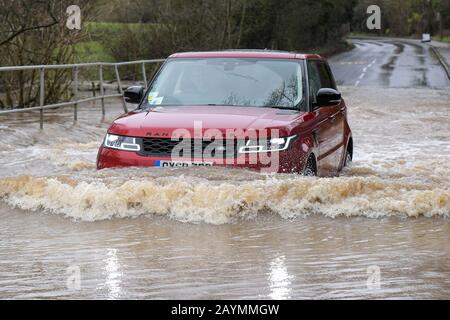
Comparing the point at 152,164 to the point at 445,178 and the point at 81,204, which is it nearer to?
the point at 81,204

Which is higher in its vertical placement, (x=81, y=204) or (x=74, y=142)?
(x=81, y=204)

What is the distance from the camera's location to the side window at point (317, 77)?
941 centimetres

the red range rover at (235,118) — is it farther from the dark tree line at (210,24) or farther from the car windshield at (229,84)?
the dark tree line at (210,24)

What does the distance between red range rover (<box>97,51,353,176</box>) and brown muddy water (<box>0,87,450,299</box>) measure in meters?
0.20

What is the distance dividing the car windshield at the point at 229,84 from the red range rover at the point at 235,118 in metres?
0.01

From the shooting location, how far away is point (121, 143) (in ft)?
27.2

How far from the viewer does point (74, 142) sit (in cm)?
1485

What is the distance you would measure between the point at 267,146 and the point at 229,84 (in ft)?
4.86

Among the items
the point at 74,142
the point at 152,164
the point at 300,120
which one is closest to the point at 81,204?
the point at 152,164

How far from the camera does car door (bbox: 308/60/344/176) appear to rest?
9.07 meters

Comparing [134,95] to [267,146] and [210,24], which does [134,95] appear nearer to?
[267,146]

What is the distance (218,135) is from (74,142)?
7.42 metres
